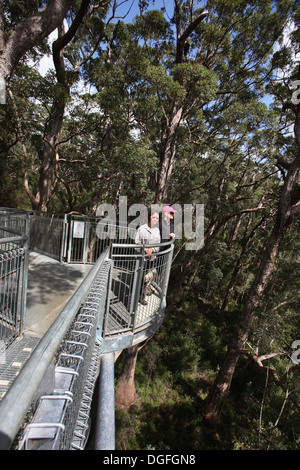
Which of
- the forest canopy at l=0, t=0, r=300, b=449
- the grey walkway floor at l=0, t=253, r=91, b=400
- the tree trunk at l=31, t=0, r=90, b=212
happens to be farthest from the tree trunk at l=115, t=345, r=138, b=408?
the tree trunk at l=31, t=0, r=90, b=212

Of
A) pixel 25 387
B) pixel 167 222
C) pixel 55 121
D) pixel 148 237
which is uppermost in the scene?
pixel 55 121

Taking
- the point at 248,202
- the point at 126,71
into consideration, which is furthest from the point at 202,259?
the point at 126,71

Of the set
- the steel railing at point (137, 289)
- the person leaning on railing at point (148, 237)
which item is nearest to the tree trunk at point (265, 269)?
the steel railing at point (137, 289)

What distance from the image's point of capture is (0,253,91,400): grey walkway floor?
229cm

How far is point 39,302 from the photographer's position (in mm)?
3791

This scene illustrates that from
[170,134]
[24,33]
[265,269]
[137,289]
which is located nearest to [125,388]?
[265,269]

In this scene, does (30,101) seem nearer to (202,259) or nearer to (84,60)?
(84,60)

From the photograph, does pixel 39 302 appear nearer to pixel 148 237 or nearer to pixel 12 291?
pixel 12 291

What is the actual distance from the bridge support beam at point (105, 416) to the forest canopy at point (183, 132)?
22.0ft

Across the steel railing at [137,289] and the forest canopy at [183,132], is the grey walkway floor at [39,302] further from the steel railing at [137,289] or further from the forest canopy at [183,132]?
the forest canopy at [183,132]

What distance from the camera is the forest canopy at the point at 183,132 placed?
333 inches

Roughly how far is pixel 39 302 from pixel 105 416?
2939 millimetres

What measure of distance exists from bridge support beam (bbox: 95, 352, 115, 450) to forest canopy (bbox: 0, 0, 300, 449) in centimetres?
671

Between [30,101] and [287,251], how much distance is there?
17.4 m
